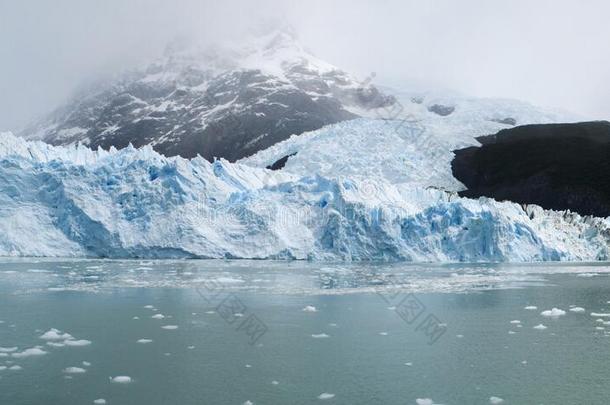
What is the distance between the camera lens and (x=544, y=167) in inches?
2586

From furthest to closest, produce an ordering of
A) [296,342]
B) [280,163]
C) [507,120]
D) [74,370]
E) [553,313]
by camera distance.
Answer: [507,120]
[280,163]
[553,313]
[296,342]
[74,370]

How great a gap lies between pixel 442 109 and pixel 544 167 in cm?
1686

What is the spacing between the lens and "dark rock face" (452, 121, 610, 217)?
58.8m

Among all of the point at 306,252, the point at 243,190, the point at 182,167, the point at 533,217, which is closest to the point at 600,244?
the point at 533,217

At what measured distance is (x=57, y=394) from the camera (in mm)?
6379

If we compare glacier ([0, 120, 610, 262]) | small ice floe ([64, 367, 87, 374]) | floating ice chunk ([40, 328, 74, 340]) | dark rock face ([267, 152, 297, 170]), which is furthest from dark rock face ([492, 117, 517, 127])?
small ice floe ([64, 367, 87, 374])

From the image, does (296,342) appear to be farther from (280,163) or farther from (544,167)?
(544,167)

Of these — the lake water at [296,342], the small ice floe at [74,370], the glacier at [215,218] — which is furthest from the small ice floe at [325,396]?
the glacier at [215,218]

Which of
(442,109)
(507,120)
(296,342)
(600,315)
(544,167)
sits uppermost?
(442,109)

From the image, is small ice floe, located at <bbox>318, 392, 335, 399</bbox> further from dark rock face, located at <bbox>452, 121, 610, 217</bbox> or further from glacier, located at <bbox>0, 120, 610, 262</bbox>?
dark rock face, located at <bbox>452, 121, 610, 217</bbox>

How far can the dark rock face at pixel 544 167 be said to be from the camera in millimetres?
58812

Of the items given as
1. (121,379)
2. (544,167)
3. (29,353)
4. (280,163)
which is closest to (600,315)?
(121,379)

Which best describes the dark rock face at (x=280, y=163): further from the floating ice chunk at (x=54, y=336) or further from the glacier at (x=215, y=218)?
the floating ice chunk at (x=54, y=336)

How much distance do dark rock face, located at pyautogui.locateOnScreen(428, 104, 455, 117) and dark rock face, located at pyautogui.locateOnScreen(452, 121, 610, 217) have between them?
11.7 meters
